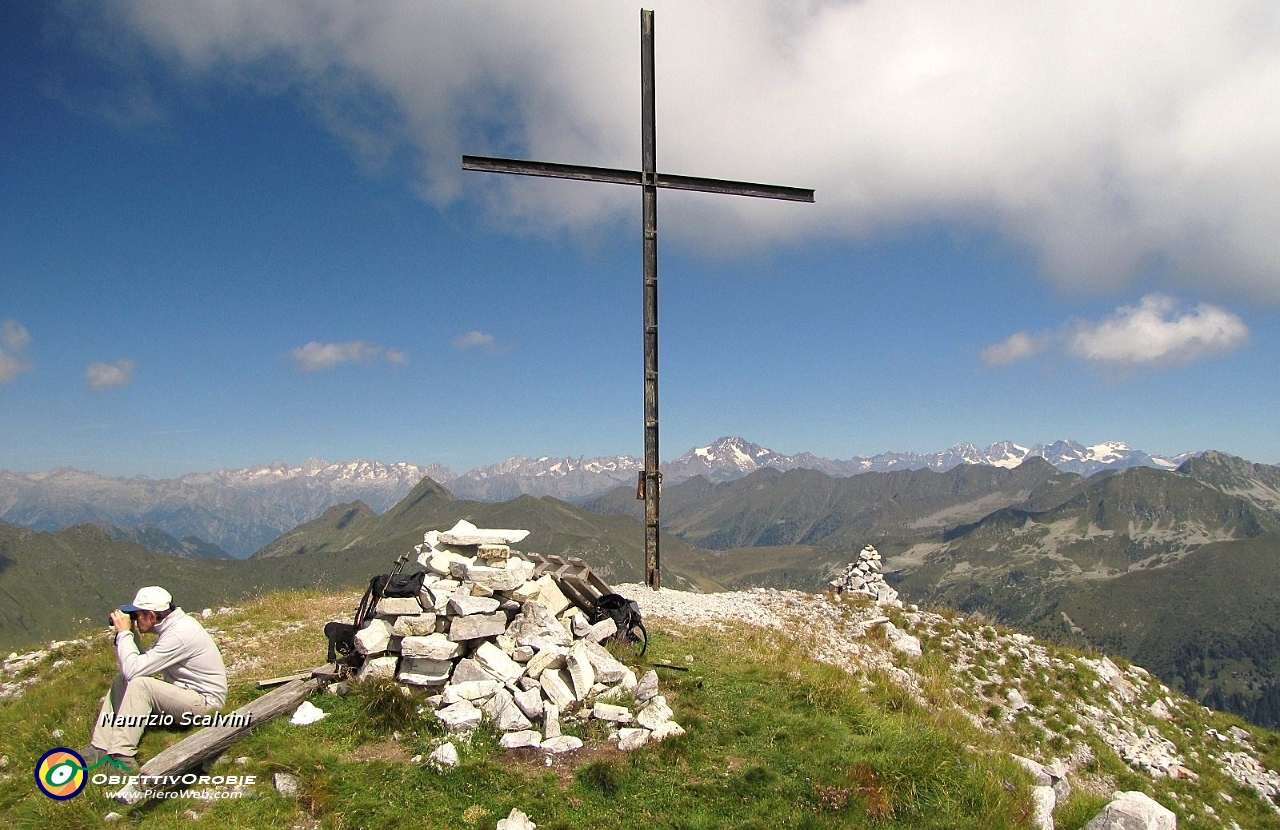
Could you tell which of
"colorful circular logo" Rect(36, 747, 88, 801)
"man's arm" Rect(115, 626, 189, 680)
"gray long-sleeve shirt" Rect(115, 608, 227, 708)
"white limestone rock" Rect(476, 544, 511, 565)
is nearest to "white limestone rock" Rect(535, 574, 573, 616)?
"white limestone rock" Rect(476, 544, 511, 565)

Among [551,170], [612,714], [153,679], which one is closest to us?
[153,679]

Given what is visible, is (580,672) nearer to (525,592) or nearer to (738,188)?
(525,592)

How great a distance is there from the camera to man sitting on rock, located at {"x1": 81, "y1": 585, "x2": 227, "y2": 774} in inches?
348

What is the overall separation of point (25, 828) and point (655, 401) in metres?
14.5

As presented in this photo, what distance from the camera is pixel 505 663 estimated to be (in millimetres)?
11617

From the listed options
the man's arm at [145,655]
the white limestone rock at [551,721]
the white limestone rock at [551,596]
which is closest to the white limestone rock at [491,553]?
the white limestone rock at [551,596]

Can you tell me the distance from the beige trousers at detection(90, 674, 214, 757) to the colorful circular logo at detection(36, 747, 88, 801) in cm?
32

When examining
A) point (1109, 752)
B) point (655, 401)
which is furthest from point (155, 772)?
point (1109, 752)

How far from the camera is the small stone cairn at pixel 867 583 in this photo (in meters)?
25.5

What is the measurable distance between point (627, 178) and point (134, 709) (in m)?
16.4

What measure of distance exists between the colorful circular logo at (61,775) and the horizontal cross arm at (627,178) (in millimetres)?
14833

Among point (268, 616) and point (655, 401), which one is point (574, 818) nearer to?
point (655, 401)

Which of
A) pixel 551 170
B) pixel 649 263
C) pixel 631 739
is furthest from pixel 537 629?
pixel 551 170

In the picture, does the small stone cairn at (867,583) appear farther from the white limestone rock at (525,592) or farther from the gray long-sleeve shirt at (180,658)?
the gray long-sleeve shirt at (180,658)
